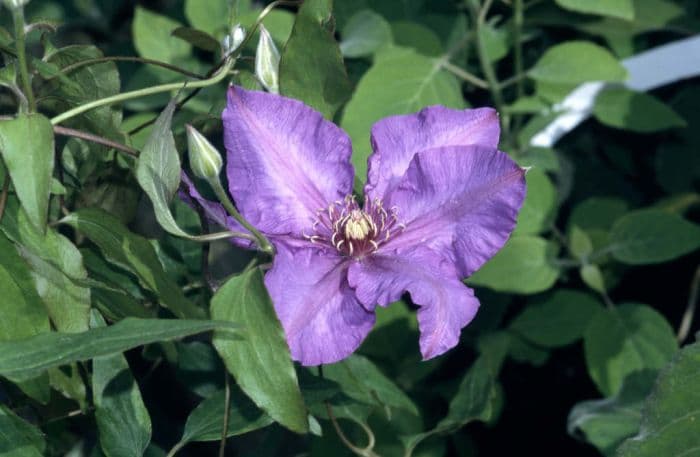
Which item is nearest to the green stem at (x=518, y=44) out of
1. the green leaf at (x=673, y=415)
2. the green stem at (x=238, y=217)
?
the green leaf at (x=673, y=415)

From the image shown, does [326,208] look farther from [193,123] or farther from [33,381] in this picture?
[33,381]

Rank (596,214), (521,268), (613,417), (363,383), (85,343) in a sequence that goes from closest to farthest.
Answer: (85,343), (363,383), (613,417), (521,268), (596,214)

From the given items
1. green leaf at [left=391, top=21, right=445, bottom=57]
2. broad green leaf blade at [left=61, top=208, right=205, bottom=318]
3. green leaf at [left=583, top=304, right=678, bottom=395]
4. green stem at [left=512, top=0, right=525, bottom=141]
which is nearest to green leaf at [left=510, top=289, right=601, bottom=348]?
green leaf at [left=583, top=304, right=678, bottom=395]

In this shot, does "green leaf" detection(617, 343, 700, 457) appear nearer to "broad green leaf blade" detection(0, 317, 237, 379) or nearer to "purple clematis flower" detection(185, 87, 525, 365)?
"purple clematis flower" detection(185, 87, 525, 365)

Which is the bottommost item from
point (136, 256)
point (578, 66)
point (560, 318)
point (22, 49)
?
point (560, 318)

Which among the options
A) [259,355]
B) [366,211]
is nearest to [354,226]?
[366,211]

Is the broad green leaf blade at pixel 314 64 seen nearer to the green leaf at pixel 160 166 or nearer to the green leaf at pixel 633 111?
the green leaf at pixel 160 166

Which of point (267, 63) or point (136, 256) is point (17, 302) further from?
point (267, 63)
